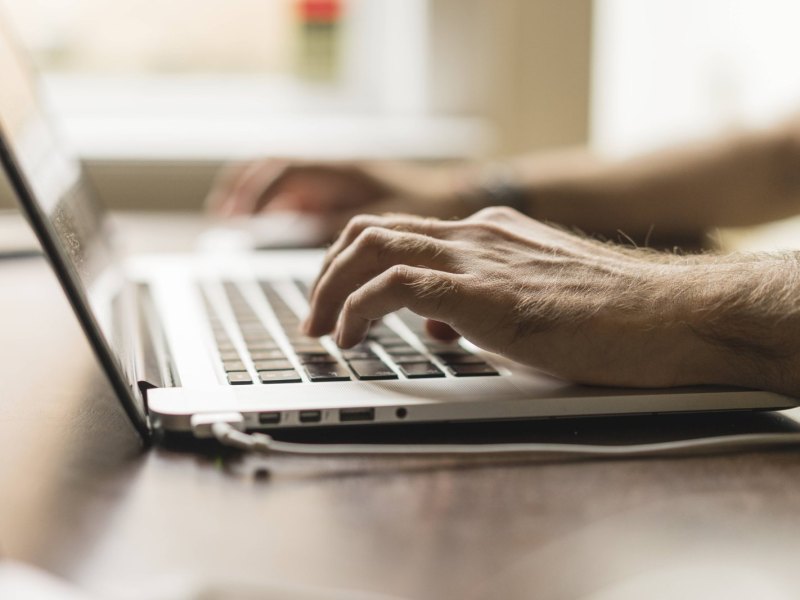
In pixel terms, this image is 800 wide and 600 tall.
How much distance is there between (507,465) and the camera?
0.45 meters

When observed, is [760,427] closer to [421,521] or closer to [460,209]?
[421,521]

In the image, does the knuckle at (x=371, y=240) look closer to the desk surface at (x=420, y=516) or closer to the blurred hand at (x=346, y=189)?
the desk surface at (x=420, y=516)

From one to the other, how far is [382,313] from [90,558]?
249 millimetres

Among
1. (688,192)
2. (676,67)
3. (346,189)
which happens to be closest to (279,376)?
(346,189)

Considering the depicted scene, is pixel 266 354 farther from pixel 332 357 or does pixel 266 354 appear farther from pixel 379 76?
pixel 379 76

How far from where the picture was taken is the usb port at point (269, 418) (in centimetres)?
48

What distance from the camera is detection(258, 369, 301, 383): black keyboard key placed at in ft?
1.71

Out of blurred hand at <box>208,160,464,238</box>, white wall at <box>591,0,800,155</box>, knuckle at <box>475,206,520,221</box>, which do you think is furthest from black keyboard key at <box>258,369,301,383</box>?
white wall at <box>591,0,800,155</box>

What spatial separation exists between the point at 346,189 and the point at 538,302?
2.53 ft

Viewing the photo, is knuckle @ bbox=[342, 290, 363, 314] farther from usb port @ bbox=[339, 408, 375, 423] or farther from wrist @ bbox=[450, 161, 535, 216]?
wrist @ bbox=[450, 161, 535, 216]

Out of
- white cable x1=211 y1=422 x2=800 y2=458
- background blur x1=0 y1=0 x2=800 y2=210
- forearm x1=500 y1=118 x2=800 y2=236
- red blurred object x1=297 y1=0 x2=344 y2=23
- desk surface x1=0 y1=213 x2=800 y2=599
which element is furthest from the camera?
red blurred object x1=297 y1=0 x2=344 y2=23

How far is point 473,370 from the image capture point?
0.55 metres

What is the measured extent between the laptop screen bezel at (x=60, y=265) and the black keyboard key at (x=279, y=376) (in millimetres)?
93

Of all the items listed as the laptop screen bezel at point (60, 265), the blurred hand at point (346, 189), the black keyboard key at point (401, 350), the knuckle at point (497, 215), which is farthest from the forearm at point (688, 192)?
the laptop screen bezel at point (60, 265)
